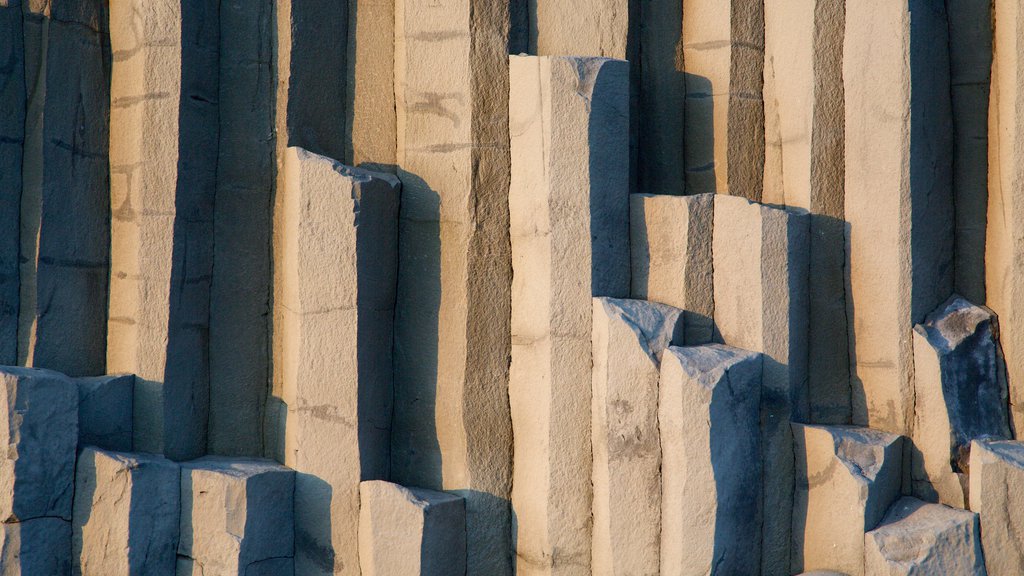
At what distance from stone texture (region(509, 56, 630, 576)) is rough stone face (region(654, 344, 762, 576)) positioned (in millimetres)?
416

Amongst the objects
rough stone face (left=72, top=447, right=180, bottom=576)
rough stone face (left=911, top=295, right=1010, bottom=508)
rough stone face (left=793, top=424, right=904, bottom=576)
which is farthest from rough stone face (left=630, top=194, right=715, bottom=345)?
rough stone face (left=72, top=447, right=180, bottom=576)

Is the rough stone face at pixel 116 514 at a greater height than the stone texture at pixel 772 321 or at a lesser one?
lesser

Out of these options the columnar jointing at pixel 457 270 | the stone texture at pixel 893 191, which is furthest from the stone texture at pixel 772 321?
the columnar jointing at pixel 457 270

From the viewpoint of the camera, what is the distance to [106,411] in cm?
458

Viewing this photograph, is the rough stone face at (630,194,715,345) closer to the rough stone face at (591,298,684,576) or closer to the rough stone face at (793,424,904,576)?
the rough stone face at (591,298,684,576)

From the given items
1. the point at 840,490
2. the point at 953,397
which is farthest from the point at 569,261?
the point at 953,397

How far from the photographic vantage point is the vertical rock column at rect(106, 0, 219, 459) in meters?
4.64

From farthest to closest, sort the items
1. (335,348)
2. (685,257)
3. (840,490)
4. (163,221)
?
(163,221), (335,348), (685,257), (840,490)

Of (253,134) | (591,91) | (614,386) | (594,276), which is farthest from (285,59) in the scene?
(614,386)

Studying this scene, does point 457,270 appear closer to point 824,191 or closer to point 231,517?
point 231,517

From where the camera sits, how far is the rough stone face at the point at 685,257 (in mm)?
4434

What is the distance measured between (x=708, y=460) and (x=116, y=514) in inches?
104

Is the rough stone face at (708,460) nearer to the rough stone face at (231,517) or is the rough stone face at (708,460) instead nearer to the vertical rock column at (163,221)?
the rough stone face at (231,517)

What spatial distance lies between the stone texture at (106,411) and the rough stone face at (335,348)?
77 centimetres
